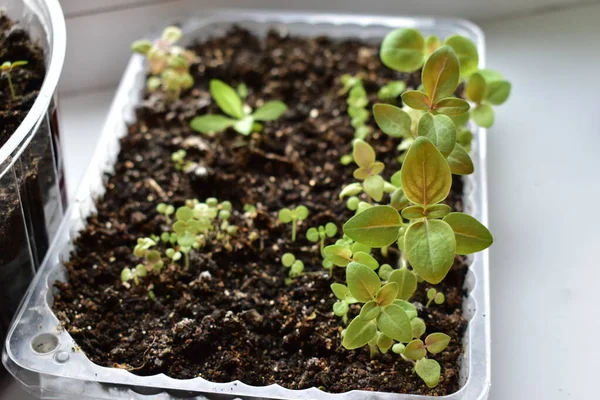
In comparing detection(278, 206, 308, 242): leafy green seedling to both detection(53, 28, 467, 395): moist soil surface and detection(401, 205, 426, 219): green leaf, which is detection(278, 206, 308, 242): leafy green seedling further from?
detection(401, 205, 426, 219): green leaf

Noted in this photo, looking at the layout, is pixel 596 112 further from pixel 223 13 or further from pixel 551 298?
pixel 223 13

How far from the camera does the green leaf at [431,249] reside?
0.90 m

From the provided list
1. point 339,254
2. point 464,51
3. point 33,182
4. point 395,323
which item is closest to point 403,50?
point 464,51

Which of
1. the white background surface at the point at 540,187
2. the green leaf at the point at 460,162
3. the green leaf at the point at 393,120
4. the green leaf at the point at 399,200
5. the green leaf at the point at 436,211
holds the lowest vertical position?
the white background surface at the point at 540,187

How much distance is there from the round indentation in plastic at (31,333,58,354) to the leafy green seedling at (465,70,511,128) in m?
0.64

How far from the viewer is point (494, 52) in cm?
159

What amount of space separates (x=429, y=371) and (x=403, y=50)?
1.47ft

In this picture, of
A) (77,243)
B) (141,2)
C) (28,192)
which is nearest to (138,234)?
(77,243)

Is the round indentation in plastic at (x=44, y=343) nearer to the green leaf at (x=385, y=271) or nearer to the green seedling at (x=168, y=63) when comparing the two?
the green leaf at (x=385, y=271)

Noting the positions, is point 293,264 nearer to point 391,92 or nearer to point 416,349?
point 416,349

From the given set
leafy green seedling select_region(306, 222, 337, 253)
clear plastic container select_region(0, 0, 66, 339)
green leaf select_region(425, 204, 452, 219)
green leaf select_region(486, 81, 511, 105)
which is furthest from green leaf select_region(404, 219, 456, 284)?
clear plastic container select_region(0, 0, 66, 339)

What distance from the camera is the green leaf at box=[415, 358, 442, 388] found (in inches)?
38.7

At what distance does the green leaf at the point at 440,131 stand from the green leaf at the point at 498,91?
10.5 inches

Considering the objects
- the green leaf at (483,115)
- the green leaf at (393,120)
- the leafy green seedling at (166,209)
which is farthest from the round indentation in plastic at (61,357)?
the green leaf at (483,115)
